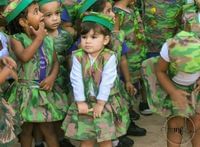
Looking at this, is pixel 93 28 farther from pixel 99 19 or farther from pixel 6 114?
pixel 6 114

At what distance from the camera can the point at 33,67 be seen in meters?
3.13

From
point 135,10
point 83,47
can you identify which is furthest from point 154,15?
point 83,47

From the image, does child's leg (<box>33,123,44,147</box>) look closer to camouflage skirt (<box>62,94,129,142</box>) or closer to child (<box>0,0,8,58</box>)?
camouflage skirt (<box>62,94,129,142</box>)

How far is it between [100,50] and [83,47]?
0.38 ft

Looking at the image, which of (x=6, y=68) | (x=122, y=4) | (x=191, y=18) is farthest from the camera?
(x=122, y=4)

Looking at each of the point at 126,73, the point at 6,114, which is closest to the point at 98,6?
the point at 126,73

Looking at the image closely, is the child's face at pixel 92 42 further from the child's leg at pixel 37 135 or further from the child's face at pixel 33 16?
the child's leg at pixel 37 135

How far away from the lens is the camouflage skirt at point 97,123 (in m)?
2.99

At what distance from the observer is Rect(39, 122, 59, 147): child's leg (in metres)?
3.33

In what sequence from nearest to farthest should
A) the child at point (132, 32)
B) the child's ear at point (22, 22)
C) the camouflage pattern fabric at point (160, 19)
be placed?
the child's ear at point (22, 22) → the child at point (132, 32) → the camouflage pattern fabric at point (160, 19)

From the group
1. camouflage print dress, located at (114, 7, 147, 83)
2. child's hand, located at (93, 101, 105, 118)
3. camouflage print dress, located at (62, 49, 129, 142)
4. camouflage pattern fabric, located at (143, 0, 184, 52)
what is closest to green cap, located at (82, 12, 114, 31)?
camouflage print dress, located at (62, 49, 129, 142)

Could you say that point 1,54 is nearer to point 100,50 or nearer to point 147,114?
point 100,50

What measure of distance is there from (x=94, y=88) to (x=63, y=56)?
50 cm

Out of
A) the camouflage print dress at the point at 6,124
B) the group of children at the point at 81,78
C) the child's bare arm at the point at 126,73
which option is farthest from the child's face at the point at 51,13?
the camouflage print dress at the point at 6,124
